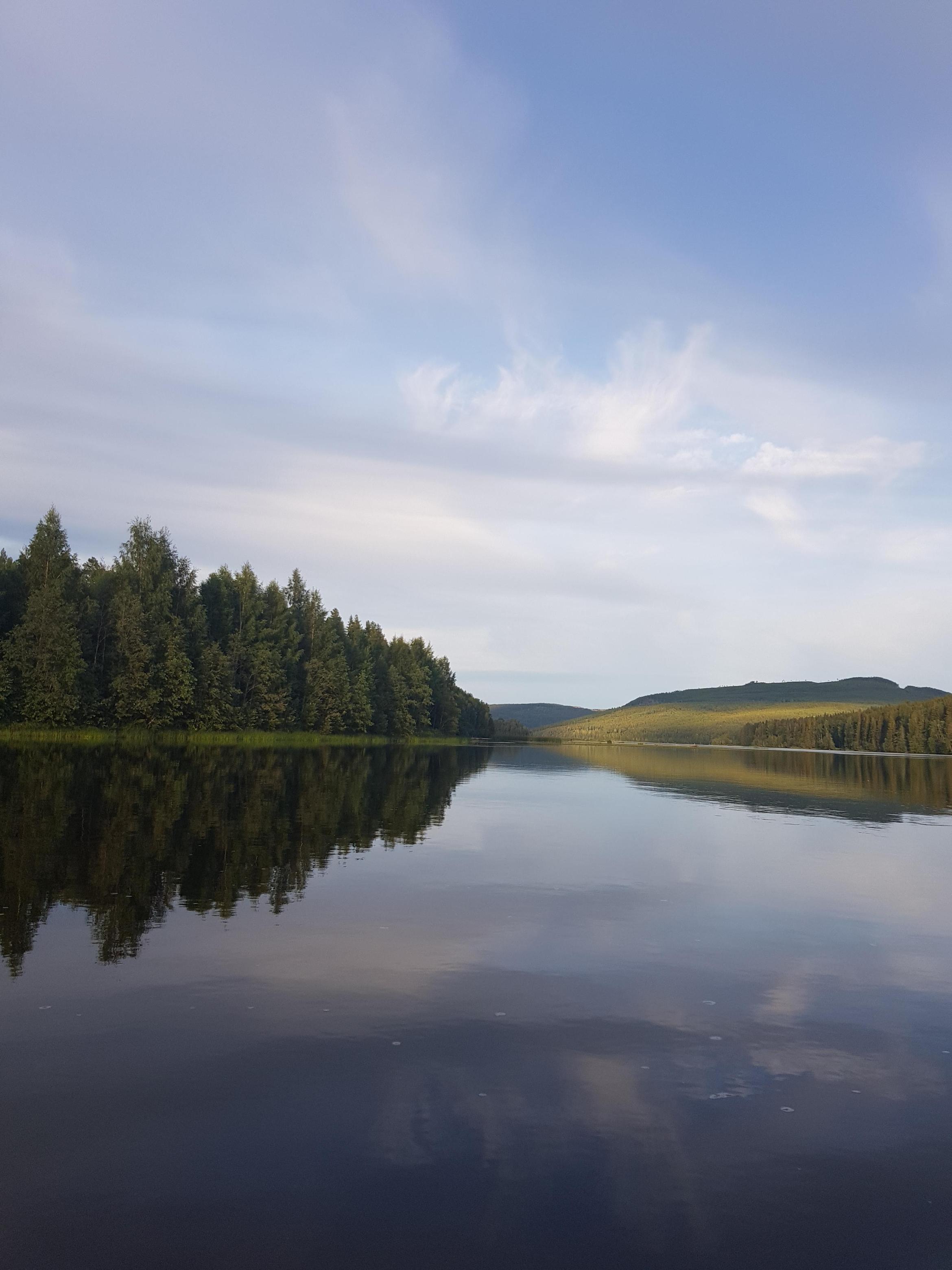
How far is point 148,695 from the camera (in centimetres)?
8656

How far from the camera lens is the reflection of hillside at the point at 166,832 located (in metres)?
16.8

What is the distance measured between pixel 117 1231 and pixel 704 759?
134627 mm

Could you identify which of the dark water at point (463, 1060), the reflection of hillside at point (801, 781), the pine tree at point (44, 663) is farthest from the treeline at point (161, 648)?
the dark water at point (463, 1060)

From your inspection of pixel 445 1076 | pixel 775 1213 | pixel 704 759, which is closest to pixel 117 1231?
pixel 445 1076

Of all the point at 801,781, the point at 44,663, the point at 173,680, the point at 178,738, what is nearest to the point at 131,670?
the point at 173,680

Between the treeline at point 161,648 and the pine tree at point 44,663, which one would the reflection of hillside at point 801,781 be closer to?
the treeline at point 161,648

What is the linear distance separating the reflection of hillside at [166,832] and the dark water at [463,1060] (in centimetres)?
18

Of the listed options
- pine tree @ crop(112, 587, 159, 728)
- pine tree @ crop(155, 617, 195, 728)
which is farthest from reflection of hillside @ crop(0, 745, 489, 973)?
pine tree @ crop(155, 617, 195, 728)

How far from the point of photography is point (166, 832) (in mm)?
26375

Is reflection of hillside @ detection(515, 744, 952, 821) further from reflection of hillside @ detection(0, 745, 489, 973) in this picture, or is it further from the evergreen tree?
the evergreen tree

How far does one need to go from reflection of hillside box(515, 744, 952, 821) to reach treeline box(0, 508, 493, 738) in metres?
32.2

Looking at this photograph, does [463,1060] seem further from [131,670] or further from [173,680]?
[173,680]

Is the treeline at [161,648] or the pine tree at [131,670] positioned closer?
the treeline at [161,648]

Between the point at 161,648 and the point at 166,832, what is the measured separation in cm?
6946
